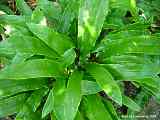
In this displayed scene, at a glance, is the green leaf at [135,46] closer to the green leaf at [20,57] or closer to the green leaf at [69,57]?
the green leaf at [69,57]

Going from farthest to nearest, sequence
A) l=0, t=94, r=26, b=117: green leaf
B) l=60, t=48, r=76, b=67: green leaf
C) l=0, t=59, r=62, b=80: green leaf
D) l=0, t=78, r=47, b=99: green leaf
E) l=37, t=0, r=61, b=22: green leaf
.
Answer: l=37, t=0, r=61, b=22: green leaf
l=0, t=94, r=26, b=117: green leaf
l=0, t=78, r=47, b=99: green leaf
l=60, t=48, r=76, b=67: green leaf
l=0, t=59, r=62, b=80: green leaf

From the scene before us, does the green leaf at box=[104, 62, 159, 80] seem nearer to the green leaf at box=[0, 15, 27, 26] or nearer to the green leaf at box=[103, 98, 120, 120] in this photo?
the green leaf at box=[103, 98, 120, 120]

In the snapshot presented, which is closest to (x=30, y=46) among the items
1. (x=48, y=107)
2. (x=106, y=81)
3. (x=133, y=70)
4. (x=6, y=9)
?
(x=48, y=107)

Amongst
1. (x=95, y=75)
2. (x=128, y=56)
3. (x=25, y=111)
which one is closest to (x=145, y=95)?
(x=128, y=56)

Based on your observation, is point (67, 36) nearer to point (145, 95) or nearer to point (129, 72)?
point (129, 72)

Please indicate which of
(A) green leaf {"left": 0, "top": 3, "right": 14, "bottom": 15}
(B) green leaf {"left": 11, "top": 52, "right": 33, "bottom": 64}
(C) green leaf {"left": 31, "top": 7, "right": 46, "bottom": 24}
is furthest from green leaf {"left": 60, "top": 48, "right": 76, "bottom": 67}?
(A) green leaf {"left": 0, "top": 3, "right": 14, "bottom": 15}

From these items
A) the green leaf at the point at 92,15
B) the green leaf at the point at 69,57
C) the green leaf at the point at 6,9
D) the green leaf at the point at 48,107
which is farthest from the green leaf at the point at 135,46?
the green leaf at the point at 6,9

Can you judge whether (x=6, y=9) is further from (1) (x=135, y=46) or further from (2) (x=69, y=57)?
(1) (x=135, y=46)
